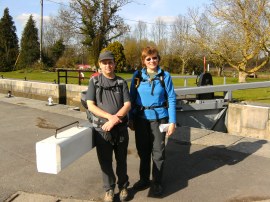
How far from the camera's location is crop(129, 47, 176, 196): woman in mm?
3699

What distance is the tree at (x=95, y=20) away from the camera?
32469 mm

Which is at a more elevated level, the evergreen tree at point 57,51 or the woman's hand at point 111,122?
the evergreen tree at point 57,51

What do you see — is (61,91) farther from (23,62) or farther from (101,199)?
(23,62)

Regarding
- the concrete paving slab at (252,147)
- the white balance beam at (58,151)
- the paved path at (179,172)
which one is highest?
the white balance beam at (58,151)

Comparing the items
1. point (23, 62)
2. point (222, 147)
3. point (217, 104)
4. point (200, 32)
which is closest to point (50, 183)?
point (222, 147)

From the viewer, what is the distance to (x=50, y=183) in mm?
4320

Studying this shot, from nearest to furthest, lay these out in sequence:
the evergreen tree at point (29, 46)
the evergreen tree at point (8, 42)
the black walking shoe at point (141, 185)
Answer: the black walking shoe at point (141, 185) → the evergreen tree at point (29, 46) → the evergreen tree at point (8, 42)

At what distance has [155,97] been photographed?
370cm

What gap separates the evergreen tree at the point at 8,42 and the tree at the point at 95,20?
10675mm

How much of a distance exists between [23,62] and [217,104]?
32363mm

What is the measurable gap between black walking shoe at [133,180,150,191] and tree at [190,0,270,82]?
16.0 metres

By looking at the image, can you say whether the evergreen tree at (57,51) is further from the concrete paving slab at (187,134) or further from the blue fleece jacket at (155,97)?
the blue fleece jacket at (155,97)

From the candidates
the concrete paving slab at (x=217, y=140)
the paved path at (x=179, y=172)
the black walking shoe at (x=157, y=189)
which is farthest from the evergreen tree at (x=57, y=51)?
the black walking shoe at (x=157, y=189)

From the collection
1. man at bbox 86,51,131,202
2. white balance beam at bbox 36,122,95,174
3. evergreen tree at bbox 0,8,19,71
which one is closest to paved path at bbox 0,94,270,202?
man at bbox 86,51,131,202
